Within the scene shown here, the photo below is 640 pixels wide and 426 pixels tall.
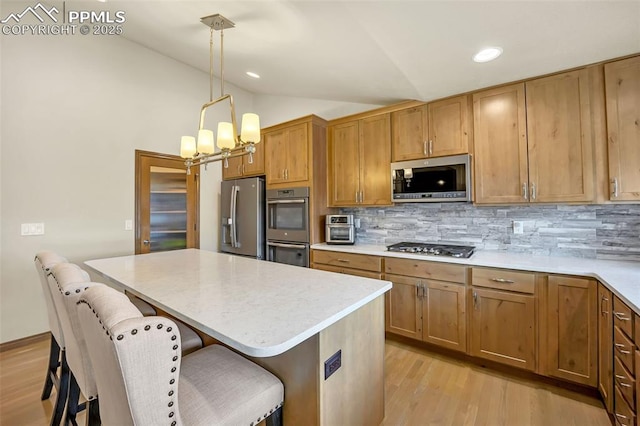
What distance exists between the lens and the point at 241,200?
12.5 ft

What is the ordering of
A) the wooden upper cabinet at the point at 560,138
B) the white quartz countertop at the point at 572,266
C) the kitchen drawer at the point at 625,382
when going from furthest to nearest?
the wooden upper cabinet at the point at 560,138
the white quartz countertop at the point at 572,266
the kitchen drawer at the point at 625,382

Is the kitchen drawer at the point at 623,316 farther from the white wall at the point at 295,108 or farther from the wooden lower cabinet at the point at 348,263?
the white wall at the point at 295,108

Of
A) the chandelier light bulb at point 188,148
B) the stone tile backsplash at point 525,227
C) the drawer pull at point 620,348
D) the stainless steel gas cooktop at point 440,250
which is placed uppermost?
the chandelier light bulb at point 188,148

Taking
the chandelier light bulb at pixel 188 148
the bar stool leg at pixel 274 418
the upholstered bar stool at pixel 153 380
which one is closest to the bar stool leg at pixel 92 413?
the upholstered bar stool at pixel 153 380

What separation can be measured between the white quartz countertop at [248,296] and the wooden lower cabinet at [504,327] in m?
1.19

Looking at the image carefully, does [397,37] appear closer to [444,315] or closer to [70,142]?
[444,315]

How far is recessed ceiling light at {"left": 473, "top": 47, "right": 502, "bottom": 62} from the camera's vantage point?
73.3 inches

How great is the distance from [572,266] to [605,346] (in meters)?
0.52

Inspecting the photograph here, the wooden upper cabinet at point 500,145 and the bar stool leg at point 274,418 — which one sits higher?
the wooden upper cabinet at point 500,145

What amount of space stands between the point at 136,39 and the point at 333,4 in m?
2.95

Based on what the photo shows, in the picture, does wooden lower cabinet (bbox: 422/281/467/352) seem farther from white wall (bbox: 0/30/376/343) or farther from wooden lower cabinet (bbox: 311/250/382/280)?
white wall (bbox: 0/30/376/343)

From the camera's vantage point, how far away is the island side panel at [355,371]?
115 centimetres

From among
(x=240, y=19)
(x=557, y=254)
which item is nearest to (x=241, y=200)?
(x=240, y=19)

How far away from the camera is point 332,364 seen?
46.3 inches
